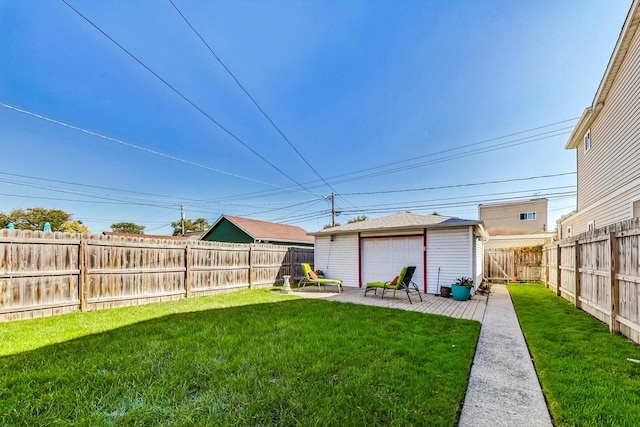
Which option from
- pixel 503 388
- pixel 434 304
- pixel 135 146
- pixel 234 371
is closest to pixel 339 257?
pixel 434 304

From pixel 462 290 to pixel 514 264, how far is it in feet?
25.7

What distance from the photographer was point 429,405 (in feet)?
7.35

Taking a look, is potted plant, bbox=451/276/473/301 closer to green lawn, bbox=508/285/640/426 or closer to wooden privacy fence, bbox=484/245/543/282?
green lawn, bbox=508/285/640/426

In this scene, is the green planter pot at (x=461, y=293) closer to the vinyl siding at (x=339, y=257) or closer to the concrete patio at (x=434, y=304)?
the concrete patio at (x=434, y=304)

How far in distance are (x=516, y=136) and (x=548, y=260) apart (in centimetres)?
655

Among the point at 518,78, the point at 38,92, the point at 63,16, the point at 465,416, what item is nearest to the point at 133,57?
the point at 63,16

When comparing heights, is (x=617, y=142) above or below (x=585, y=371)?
above

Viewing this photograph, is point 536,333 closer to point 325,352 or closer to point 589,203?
point 325,352

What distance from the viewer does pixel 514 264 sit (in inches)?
536

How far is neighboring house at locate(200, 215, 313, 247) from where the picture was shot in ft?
56.4

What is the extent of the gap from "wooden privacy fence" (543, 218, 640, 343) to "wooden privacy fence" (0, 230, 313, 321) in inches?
370

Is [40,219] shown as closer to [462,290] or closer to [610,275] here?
[462,290]

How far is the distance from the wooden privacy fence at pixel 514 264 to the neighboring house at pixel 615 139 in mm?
3728

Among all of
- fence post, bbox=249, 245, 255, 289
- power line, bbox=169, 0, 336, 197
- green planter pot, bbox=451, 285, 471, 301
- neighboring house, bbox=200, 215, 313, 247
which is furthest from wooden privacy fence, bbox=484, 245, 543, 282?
fence post, bbox=249, 245, 255, 289
